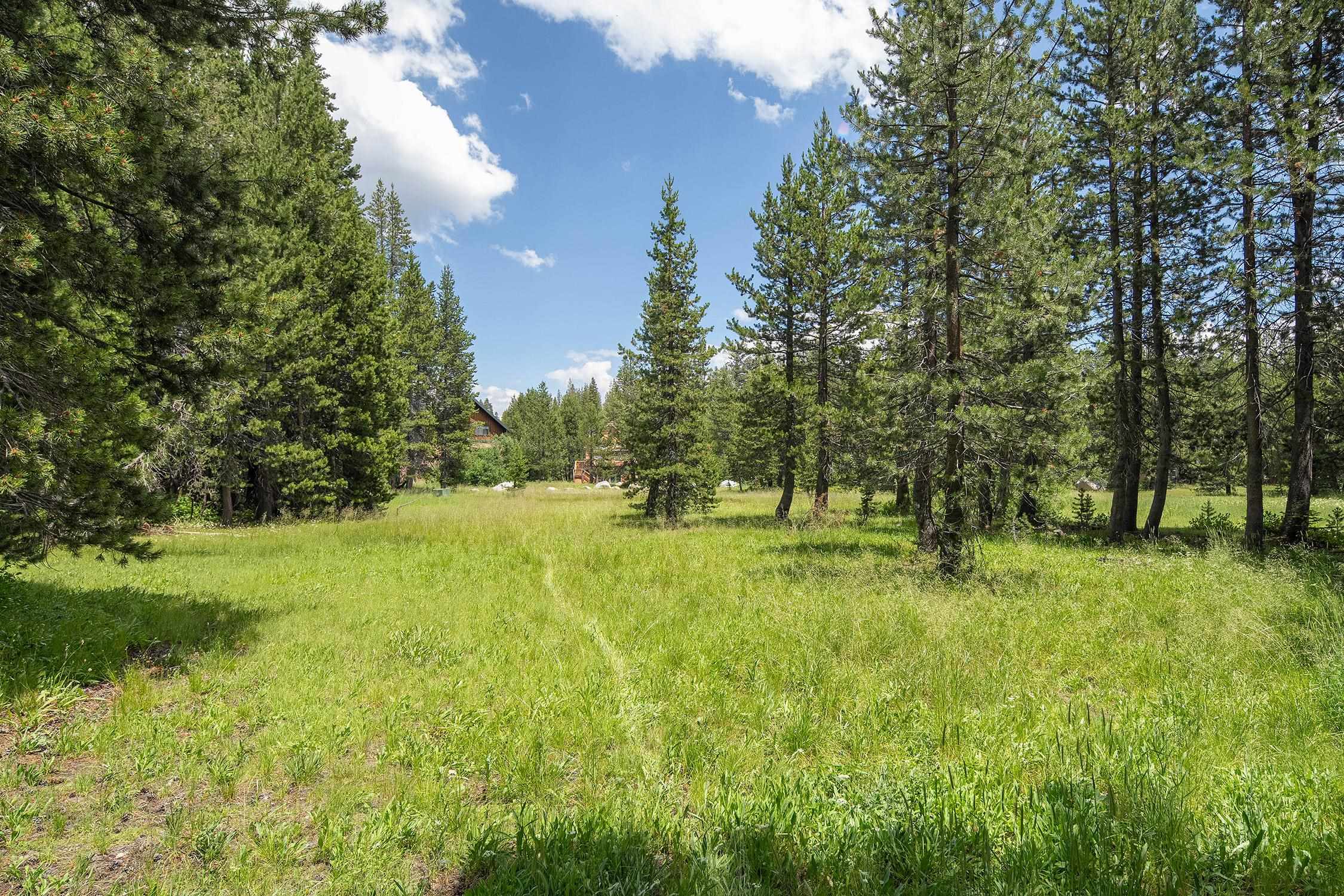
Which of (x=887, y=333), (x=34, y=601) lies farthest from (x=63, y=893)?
(x=887, y=333)

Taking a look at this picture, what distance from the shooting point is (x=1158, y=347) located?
16359 millimetres

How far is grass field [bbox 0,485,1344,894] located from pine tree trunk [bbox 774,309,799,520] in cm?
1201

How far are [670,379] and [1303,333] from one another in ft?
58.5

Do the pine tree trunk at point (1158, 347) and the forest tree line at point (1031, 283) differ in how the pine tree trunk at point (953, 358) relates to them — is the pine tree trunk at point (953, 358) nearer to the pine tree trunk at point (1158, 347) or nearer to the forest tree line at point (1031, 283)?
the forest tree line at point (1031, 283)

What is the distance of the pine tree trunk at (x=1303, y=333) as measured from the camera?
1225 cm

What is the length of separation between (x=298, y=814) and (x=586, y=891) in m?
2.23

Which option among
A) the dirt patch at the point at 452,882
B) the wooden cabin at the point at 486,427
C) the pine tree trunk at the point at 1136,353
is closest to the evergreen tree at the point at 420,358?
the wooden cabin at the point at 486,427

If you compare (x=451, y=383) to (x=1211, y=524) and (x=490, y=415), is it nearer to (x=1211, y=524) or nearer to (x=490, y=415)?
(x=490, y=415)

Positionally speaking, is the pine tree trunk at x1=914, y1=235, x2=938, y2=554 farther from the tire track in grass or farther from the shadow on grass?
the shadow on grass

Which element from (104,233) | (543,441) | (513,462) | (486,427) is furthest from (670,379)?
(486,427)

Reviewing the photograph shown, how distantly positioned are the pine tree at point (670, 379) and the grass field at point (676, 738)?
42.0 feet

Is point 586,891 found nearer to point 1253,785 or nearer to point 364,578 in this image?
point 1253,785

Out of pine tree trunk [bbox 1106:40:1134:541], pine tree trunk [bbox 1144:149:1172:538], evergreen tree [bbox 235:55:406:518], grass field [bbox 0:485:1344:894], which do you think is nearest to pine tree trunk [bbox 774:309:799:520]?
pine tree trunk [bbox 1106:40:1134:541]

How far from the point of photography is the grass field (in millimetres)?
2961
